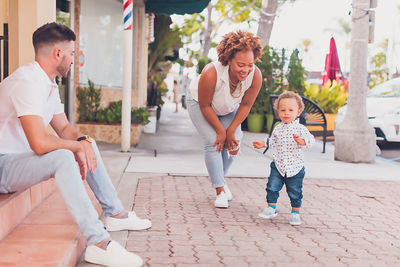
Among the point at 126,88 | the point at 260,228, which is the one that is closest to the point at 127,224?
the point at 260,228

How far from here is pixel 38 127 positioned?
2789 millimetres

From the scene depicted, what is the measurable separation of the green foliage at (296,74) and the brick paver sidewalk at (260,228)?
7.09m

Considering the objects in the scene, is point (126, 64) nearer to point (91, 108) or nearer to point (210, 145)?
point (91, 108)

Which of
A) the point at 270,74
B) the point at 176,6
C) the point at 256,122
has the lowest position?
the point at 256,122

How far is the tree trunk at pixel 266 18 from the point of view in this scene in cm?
1557

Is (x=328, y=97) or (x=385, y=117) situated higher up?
(x=328, y=97)

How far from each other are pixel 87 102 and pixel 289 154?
5867mm

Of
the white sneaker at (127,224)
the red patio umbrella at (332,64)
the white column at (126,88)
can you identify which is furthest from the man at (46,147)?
the red patio umbrella at (332,64)

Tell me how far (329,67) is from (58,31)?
Result: 12104 mm

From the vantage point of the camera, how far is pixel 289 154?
13.5 feet

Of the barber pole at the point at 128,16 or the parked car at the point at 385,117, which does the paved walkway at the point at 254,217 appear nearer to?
the barber pole at the point at 128,16

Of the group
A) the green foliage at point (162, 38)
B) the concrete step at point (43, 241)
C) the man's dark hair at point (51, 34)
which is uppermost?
the green foliage at point (162, 38)

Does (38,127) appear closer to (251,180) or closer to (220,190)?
(220,190)

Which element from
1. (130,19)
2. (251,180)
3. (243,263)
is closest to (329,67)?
(130,19)
